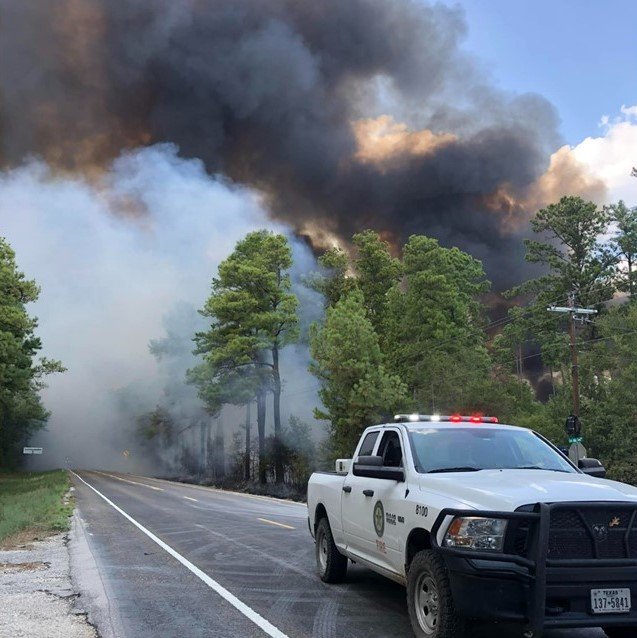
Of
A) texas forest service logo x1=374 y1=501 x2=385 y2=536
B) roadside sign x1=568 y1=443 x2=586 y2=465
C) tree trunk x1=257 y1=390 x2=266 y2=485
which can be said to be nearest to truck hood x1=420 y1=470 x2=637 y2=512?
texas forest service logo x1=374 y1=501 x2=385 y2=536

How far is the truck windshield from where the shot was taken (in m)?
6.93

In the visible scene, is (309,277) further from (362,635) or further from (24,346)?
(362,635)

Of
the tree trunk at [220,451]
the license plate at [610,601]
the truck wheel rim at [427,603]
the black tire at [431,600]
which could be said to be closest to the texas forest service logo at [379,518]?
the black tire at [431,600]

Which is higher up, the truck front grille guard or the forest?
the forest

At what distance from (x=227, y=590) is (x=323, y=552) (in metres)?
1.36

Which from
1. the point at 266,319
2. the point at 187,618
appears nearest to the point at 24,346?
the point at 266,319

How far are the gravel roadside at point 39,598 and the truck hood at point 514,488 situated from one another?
11.5ft

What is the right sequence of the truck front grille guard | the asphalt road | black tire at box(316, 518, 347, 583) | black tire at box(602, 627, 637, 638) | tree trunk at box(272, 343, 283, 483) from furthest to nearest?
tree trunk at box(272, 343, 283, 483) < black tire at box(316, 518, 347, 583) < the asphalt road < black tire at box(602, 627, 637, 638) < the truck front grille guard

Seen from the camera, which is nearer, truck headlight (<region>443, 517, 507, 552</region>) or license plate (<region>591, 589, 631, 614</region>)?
license plate (<region>591, 589, 631, 614</region>)

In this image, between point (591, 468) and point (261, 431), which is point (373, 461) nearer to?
point (591, 468)

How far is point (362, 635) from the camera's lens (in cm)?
655

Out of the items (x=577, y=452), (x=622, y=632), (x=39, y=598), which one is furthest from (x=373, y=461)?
(x=577, y=452)

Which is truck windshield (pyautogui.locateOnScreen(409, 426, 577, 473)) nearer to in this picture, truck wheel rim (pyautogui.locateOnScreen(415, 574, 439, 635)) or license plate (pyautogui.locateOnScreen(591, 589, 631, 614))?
truck wheel rim (pyautogui.locateOnScreen(415, 574, 439, 635))

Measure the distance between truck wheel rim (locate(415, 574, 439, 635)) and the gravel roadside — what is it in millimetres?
2960
